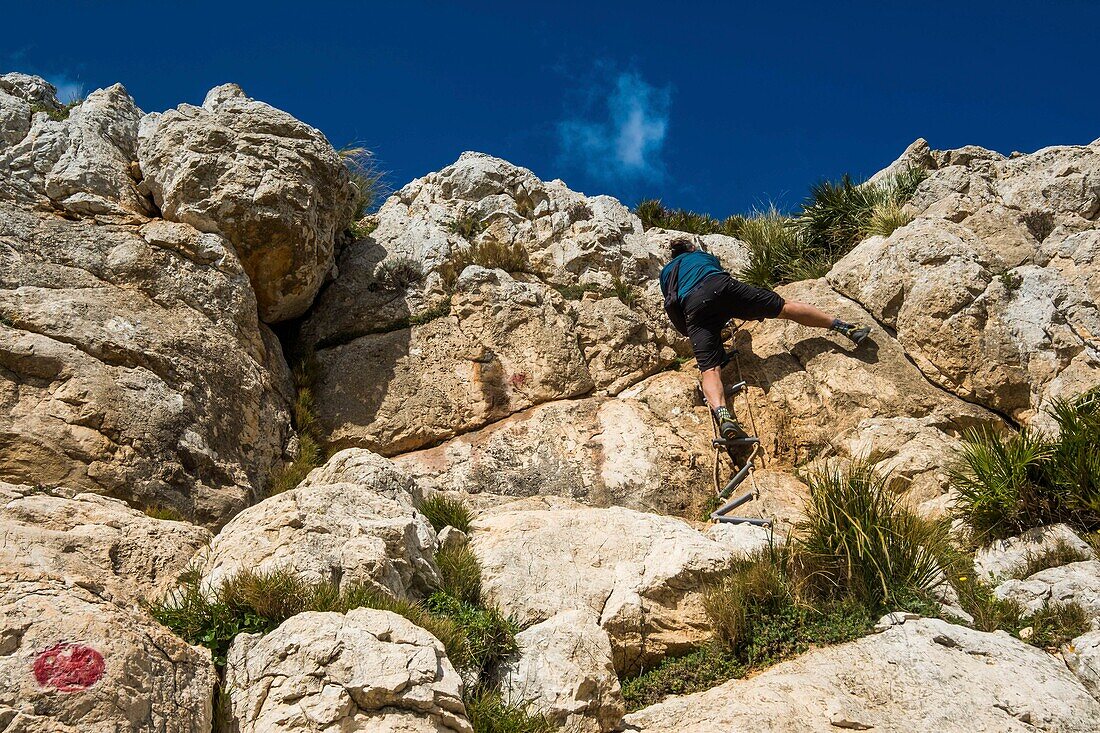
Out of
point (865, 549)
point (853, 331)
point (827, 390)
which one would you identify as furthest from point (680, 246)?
point (865, 549)

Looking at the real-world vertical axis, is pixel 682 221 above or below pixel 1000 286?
above

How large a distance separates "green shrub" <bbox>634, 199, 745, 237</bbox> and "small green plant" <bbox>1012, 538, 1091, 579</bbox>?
30.2 feet

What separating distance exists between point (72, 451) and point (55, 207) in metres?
3.70

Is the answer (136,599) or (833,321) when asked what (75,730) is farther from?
(833,321)

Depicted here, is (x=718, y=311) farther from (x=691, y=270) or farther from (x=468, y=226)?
(x=468, y=226)

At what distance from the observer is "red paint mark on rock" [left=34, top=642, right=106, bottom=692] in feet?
13.2

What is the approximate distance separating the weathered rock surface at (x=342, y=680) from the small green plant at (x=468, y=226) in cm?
790

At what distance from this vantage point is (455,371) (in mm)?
10602

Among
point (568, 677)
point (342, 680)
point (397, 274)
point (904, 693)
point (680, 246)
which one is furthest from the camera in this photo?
point (397, 274)

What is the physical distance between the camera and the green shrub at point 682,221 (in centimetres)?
1586

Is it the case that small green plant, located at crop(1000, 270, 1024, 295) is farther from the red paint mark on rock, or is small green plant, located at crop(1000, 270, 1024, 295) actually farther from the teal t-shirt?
the red paint mark on rock

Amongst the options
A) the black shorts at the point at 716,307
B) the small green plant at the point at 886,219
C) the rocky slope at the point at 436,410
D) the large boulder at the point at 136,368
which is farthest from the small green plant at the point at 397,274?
the small green plant at the point at 886,219

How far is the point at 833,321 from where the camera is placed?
1029cm

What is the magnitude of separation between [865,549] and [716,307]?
448 cm
